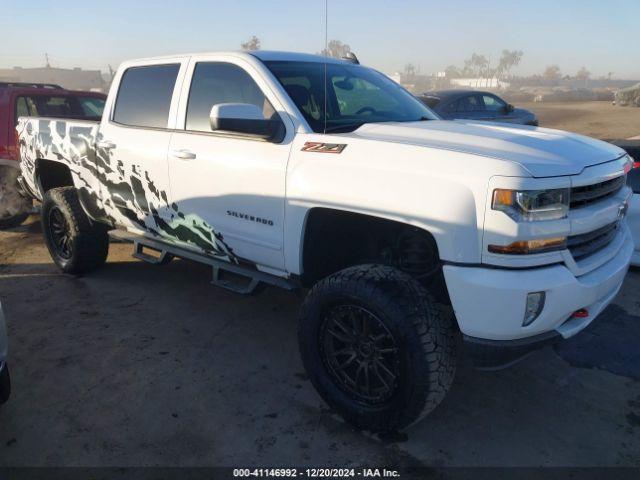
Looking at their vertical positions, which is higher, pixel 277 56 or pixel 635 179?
pixel 277 56

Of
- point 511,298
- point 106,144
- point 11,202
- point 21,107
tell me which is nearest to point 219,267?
point 106,144

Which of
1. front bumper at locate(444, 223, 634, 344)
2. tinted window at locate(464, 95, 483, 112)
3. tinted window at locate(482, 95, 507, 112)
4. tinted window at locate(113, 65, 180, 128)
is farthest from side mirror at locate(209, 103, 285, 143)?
tinted window at locate(482, 95, 507, 112)

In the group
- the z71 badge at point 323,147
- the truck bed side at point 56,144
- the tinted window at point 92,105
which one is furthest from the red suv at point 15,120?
the z71 badge at point 323,147

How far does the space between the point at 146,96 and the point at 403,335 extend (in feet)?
9.27

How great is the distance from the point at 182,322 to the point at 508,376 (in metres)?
2.44

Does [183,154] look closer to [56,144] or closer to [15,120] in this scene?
[56,144]

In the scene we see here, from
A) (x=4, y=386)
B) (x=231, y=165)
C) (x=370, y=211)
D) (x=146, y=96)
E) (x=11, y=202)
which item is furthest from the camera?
(x=11, y=202)

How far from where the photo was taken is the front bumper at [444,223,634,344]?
214 centimetres

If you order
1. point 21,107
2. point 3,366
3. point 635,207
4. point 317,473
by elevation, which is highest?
point 21,107

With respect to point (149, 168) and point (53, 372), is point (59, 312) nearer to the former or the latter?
point (53, 372)

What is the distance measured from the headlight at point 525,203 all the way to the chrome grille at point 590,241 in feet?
0.88

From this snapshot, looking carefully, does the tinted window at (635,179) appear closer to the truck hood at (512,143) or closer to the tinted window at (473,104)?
the truck hood at (512,143)

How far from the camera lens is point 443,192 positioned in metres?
2.25

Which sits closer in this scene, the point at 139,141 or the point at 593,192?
the point at 593,192
